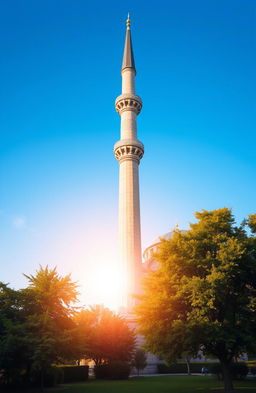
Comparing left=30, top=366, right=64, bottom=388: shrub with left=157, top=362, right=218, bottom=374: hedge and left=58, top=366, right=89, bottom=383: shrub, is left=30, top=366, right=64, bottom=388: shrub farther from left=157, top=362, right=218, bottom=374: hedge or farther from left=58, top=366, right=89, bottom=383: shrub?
left=157, top=362, right=218, bottom=374: hedge

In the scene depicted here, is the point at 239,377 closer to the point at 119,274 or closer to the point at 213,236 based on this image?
the point at 213,236

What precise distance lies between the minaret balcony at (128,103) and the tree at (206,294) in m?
41.2

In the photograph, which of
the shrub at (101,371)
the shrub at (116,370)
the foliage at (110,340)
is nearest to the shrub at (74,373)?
the foliage at (110,340)

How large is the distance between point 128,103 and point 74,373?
46.5 m

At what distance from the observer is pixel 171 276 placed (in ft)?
83.5

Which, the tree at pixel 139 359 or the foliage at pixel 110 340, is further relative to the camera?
the tree at pixel 139 359

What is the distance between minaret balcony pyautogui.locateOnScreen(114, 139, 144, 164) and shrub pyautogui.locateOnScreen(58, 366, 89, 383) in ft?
114

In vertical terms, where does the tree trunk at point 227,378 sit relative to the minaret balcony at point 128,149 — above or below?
below

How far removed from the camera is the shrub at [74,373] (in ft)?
117

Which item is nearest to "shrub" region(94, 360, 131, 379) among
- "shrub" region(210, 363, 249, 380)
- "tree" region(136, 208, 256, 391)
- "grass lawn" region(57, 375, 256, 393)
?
"grass lawn" region(57, 375, 256, 393)

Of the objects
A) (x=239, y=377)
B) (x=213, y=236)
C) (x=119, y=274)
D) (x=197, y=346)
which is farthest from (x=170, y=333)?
(x=119, y=274)

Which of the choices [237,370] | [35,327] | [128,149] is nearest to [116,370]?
[237,370]

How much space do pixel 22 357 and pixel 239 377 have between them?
74.8 feet

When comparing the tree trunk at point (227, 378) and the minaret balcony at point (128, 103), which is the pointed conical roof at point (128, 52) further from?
the tree trunk at point (227, 378)
